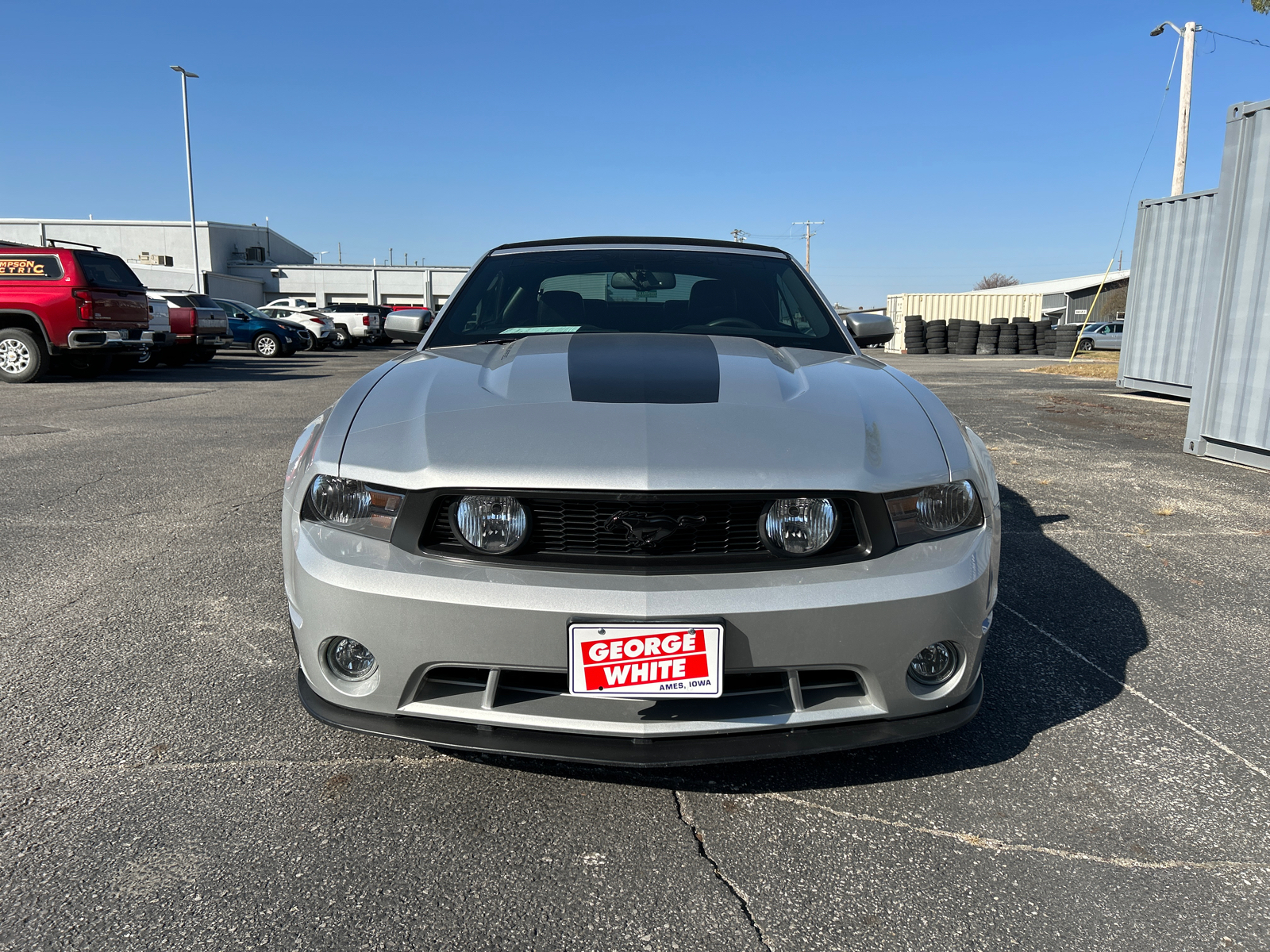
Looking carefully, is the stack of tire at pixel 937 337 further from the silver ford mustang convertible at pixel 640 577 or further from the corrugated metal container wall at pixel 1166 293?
the silver ford mustang convertible at pixel 640 577

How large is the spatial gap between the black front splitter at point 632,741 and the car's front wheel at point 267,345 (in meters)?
22.3

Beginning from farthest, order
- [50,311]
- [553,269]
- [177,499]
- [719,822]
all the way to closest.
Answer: [50,311] < [177,499] < [553,269] < [719,822]

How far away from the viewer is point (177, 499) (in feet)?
17.3

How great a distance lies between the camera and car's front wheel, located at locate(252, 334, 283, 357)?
2224cm

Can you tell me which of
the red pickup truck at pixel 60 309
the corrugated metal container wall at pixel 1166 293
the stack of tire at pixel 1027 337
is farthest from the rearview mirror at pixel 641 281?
the stack of tire at pixel 1027 337

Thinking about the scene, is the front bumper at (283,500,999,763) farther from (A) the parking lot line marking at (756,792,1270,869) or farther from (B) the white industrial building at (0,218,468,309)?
(B) the white industrial building at (0,218,468,309)

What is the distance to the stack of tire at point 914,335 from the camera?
1344 inches

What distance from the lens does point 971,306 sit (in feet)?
157

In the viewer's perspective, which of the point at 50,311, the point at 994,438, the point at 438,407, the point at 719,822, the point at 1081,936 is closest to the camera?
the point at 1081,936

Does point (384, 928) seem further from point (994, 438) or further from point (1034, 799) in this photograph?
point (994, 438)

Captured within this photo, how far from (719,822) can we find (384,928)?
2.49 ft

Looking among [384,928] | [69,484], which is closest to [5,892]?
[384,928]

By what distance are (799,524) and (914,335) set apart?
3444 centimetres

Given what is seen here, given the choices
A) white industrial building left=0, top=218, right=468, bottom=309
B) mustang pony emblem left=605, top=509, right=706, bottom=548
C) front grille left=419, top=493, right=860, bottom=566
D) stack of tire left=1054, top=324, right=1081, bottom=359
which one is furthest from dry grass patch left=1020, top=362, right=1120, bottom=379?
white industrial building left=0, top=218, right=468, bottom=309
